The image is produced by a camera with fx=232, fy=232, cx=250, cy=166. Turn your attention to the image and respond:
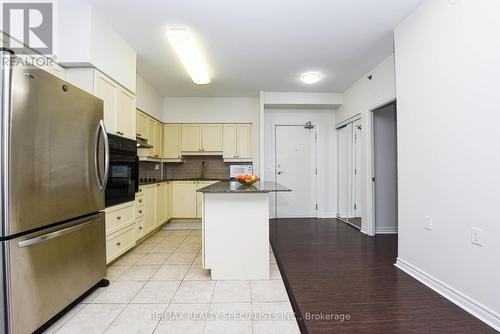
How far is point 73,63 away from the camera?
2234mm

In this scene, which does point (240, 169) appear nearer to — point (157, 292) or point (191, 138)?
point (191, 138)

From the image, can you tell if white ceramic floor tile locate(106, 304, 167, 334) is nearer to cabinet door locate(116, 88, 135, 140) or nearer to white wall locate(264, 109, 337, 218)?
cabinet door locate(116, 88, 135, 140)

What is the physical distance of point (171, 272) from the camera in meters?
2.53

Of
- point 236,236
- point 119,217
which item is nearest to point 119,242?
point 119,217

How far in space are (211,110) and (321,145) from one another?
2.50 m

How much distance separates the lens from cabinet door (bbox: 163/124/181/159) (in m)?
4.86

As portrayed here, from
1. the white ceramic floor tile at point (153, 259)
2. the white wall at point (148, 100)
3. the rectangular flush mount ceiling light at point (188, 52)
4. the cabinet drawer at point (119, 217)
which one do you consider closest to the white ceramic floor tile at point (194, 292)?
the white ceramic floor tile at point (153, 259)

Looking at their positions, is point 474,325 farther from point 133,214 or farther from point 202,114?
point 202,114

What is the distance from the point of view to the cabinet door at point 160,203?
4.00m

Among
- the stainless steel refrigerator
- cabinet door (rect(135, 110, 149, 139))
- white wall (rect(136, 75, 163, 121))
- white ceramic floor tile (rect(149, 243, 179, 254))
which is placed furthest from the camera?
white wall (rect(136, 75, 163, 121))

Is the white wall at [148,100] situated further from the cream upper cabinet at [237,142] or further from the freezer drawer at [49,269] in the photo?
the freezer drawer at [49,269]

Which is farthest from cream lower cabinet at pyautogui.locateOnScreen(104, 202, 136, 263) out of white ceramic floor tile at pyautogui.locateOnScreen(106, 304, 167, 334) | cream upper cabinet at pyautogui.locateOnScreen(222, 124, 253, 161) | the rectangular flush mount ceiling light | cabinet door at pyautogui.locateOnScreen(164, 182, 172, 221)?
cream upper cabinet at pyautogui.locateOnScreen(222, 124, 253, 161)

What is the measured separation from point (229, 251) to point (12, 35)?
8.64 ft

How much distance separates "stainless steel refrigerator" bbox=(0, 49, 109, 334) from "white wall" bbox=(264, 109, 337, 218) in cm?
350
